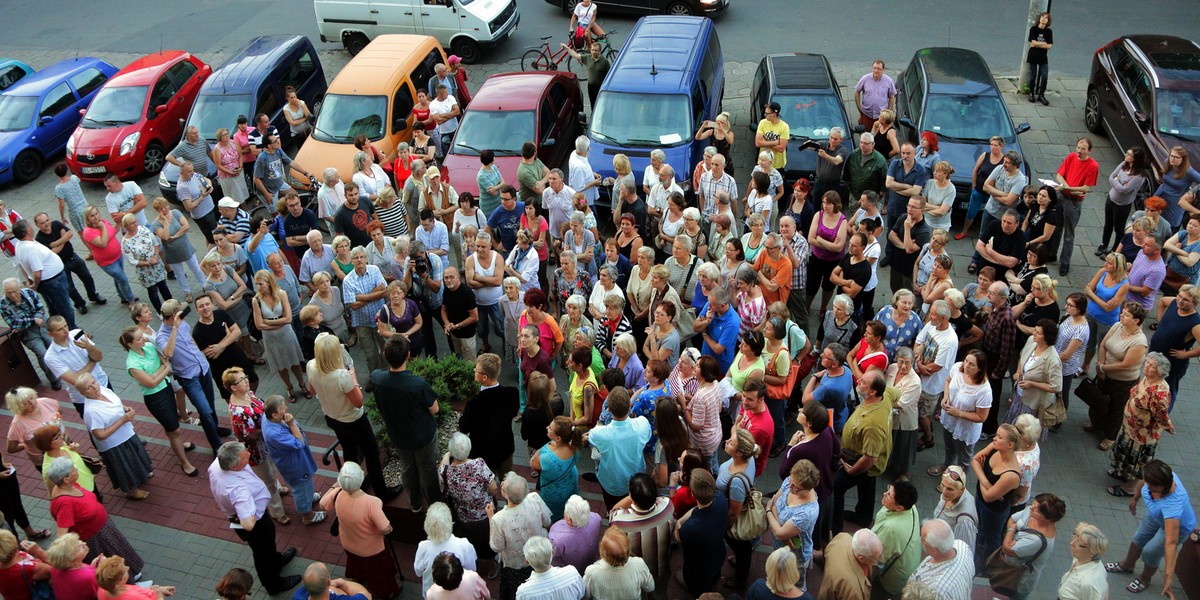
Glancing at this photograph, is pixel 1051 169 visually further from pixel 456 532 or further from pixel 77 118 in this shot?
pixel 77 118

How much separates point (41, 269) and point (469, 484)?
7.05m

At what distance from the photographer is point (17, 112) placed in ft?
53.3

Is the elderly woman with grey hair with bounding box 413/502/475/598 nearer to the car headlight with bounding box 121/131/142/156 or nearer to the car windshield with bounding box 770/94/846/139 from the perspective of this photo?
the car windshield with bounding box 770/94/846/139

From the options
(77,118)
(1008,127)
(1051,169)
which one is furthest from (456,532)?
(77,118)

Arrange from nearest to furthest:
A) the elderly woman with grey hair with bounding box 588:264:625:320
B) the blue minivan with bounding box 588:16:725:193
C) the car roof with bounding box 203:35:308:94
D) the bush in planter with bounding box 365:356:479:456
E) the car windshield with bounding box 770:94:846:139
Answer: the bush in planter with bounding box 365:356:479:456
the elderly woman with grey hair with bounding box 588:264:625:320
the blue minivan with bounding box 588:16:725:193
the car windshield with bounding box 770:94:846:139
the car roof with bounding box 203:35:308:94

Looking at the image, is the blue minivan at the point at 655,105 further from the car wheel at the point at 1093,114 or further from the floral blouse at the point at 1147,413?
the car wheel at the point at 1093,114

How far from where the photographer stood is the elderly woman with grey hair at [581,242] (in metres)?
9.80

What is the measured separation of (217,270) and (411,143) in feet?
17.7

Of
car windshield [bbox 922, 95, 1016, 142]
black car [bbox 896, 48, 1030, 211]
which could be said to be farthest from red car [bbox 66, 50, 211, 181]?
car windshield [bbox 922, 95, 1016, 142]

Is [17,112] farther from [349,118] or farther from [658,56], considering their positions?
[658,56]

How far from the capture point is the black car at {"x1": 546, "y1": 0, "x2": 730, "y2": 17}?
768 inches

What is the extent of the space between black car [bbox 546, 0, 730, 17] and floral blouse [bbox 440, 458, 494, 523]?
14958mm

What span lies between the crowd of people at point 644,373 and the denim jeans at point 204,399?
0.05 m

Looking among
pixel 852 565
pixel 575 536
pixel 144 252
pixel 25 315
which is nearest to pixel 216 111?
→ pixel 144 252
